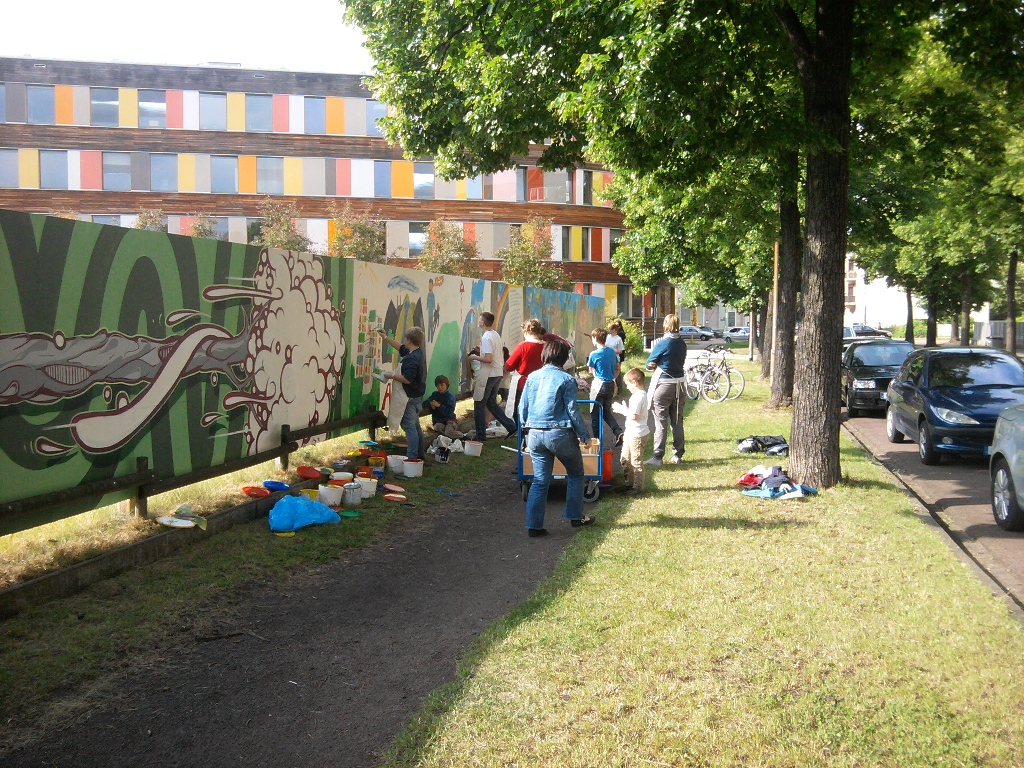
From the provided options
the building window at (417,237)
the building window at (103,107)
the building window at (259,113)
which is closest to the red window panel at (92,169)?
the building window at (103,107)

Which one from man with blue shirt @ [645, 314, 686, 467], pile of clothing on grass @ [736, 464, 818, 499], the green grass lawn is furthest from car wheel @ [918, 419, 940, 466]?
the green grass lawn

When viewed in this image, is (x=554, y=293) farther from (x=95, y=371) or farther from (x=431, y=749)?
Answer: (x=431, y=749)

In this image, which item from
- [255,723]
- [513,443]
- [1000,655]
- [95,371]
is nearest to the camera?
[255,723]

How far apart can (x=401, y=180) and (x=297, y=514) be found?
45022 mm

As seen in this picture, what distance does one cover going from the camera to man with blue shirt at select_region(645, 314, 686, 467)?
1211 cm

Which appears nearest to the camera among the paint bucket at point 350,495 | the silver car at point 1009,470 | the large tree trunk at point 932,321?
the silver car at point 1009,470

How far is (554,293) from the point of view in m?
27.2

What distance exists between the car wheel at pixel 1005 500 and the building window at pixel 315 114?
1811 inches

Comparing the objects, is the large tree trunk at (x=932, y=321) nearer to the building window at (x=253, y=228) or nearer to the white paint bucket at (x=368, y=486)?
the building window at (x=253, y=228)

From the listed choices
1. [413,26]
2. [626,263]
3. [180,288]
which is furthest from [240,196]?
[180,288]

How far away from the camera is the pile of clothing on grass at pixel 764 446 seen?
1293 centimetres

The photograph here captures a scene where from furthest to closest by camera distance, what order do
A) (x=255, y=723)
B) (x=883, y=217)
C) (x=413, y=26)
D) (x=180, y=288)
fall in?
1. (x=883, y=217)
2. (x=413, y=26)
3. (x=180, y=288)
4. (x=255, y=723)

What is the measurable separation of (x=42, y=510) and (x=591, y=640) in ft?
12.5

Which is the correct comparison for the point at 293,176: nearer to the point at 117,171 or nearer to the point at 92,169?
the point at 117,171
